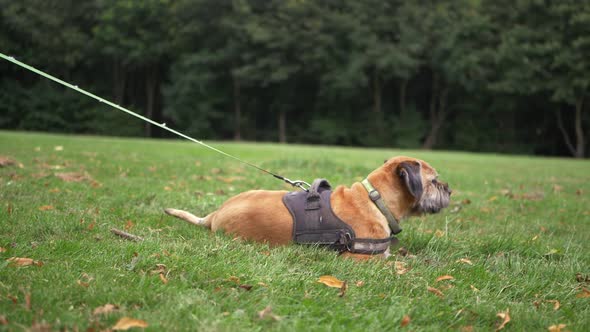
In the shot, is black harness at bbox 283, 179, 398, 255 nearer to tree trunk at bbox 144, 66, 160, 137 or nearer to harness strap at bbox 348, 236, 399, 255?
harness strap at bbox 348, 236, 399, 255

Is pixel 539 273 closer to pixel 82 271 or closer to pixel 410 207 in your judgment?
pixel 410 207

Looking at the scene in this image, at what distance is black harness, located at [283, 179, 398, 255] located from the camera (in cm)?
371

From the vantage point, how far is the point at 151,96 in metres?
41.8

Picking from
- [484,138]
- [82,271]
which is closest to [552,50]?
[484,138]

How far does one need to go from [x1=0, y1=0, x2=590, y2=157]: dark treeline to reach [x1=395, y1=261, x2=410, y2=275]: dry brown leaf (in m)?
31.7

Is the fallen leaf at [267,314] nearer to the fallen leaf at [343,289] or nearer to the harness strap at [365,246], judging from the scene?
the fallen leaf at [343,289]

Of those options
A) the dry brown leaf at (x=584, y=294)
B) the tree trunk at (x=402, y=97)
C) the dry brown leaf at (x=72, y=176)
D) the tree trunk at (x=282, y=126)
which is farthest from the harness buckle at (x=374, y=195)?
the tree trunk at (x=402, y=97)

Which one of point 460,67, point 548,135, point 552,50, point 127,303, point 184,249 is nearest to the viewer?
point 127,303

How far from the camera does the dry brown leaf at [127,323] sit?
7.13 ft

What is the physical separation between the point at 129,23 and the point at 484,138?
100.0 ft

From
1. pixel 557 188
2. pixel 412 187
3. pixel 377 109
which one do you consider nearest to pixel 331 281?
pixel 412 187

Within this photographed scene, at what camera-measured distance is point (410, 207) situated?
4.13m

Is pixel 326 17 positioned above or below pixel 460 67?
above

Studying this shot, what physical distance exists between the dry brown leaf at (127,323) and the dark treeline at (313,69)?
3369 centimetres
